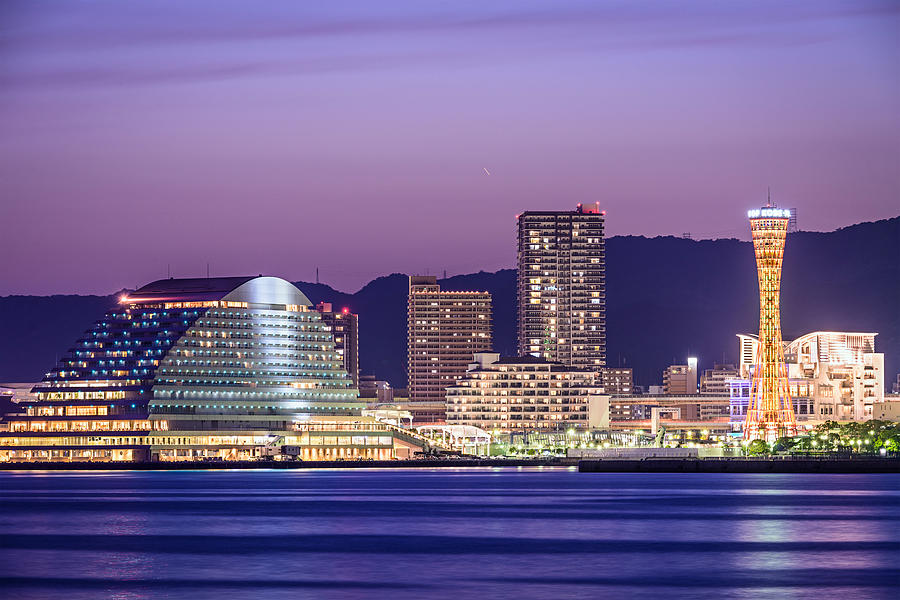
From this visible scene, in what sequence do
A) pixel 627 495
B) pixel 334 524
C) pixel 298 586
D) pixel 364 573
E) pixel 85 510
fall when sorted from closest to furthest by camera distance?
pixel 298 586 → pixel 364 573 → pixel 334 524 → pixel 85 510 → pixel 627 495

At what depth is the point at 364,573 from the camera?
91.4m

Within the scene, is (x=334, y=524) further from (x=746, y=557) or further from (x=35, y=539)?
(x=746, y=557)

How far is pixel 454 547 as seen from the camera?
108250 mm

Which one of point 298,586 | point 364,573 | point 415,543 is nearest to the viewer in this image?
point 298,586

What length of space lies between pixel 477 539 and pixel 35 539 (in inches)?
1230

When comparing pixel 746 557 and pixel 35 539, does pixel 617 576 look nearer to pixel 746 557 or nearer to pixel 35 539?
pixel 746 557

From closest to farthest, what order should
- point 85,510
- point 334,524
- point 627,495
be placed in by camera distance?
point 334,524 → point 85,510 → point 627,495

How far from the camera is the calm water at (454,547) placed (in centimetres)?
8400

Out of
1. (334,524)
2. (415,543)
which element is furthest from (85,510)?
(415,543)

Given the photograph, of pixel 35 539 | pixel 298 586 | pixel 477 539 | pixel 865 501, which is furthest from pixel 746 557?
pixel 865 501

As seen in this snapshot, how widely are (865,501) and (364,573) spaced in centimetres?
8471

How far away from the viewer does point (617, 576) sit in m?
89.4

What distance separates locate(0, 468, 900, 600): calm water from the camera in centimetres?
8400

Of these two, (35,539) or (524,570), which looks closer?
(524,570)
